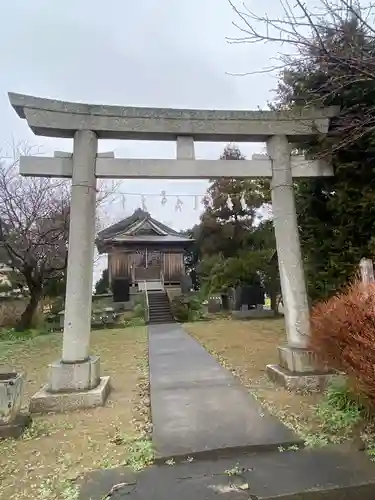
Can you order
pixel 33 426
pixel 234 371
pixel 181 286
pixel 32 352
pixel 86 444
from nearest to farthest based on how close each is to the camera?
pixel 86 444 → pixel 33 426 → pixel 234 371 → pixel 32 352 → pixel 181 286

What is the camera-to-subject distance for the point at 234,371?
684 cm

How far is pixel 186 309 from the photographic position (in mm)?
18719

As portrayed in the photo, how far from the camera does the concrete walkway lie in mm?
3543

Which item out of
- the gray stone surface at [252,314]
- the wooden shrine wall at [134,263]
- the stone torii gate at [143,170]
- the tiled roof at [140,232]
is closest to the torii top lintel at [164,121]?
the stone torii gate at [143,170]

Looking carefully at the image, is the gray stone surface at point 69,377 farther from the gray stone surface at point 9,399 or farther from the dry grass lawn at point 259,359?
the dry grass lawn at point 259,359

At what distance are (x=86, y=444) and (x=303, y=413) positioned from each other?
2.47 metres

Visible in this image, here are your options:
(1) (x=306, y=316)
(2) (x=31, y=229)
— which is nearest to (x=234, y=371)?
(1) (x=306, y=316)

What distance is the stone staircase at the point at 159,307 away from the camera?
18250mm

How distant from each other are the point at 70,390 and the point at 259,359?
160 inches

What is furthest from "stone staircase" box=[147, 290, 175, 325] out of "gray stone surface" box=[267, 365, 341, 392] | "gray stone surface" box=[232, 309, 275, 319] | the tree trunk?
"gray stone surface" box=[267, 365, 341, 392]

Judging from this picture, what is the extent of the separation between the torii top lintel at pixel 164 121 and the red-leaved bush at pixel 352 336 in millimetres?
3102

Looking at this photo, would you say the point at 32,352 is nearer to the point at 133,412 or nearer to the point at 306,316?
the point at 133,412

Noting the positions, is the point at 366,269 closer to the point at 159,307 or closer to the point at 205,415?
the point at 205,415

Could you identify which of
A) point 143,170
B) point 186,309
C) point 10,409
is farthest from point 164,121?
point 186,309
